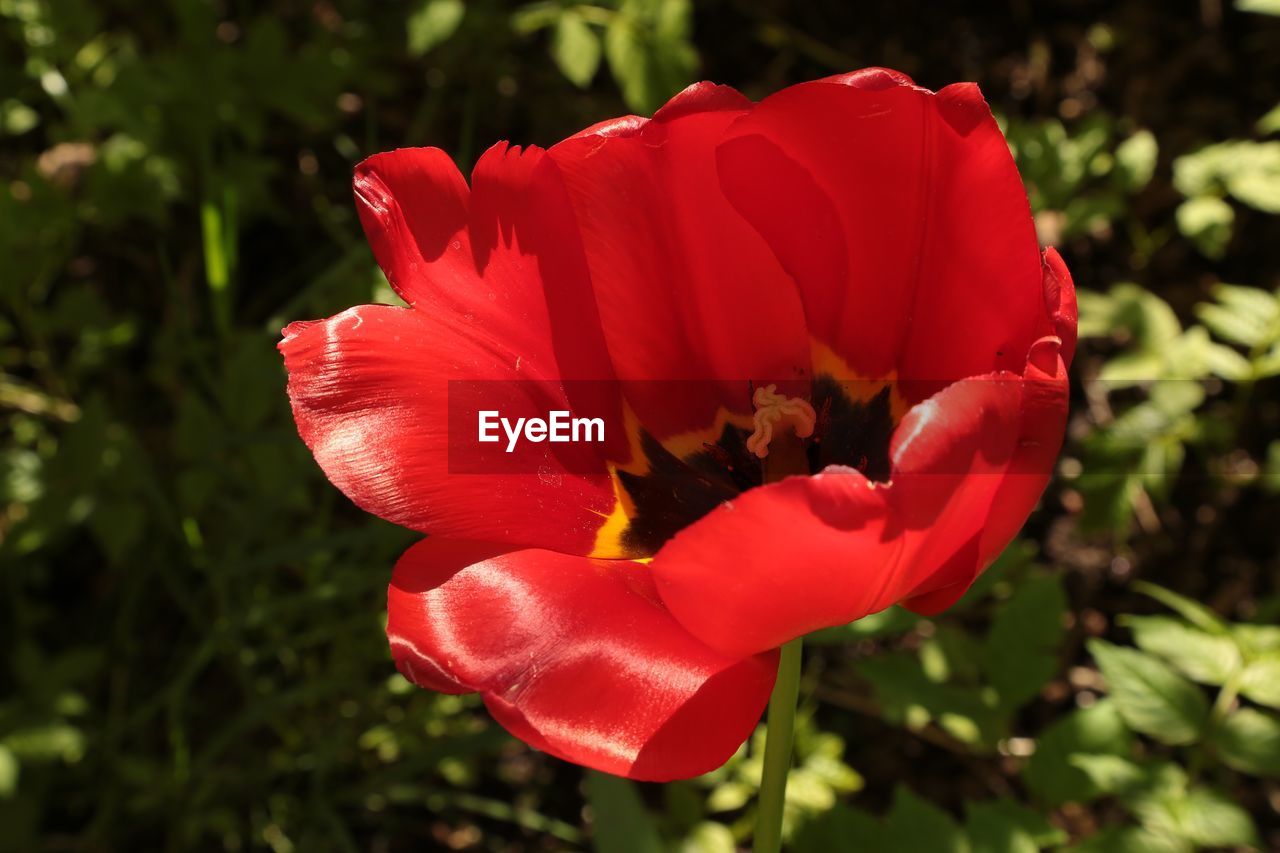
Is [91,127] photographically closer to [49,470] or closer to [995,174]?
[49,470]

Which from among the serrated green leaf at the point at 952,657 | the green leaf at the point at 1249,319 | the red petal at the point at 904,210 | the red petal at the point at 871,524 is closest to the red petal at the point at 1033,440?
the red petal at the point at 871,524

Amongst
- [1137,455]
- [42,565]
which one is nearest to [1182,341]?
[1137,455]

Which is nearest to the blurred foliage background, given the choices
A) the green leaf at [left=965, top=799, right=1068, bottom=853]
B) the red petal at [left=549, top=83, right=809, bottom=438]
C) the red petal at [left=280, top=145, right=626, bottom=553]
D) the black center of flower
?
the green leaf at [left=965, top=799, right=1068, bottom=853]

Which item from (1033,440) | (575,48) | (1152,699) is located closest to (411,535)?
(575,48)

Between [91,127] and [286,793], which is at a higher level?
[91,127]

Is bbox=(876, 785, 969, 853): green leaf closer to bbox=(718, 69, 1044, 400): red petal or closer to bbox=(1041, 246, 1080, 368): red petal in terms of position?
bbox=(718, 69, 1044, 400): red petal

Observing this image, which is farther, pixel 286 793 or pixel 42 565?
pixel 42 565

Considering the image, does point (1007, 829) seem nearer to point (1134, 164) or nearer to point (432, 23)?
point (1134, 164)
